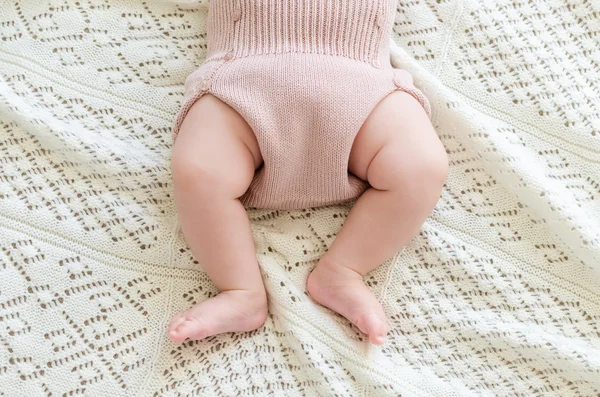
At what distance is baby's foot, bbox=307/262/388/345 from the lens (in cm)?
103

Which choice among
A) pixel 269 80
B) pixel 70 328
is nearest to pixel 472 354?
pixel 269 80

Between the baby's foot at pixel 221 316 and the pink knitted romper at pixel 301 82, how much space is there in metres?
0.18

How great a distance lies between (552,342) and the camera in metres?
1.07

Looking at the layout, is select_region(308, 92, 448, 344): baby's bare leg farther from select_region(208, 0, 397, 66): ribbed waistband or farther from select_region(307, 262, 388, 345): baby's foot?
select_region(208, 0, 397, 66): ribbed waistband

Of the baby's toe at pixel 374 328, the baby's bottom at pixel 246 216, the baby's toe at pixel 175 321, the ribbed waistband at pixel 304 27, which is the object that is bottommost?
the baby's toe at pixel 175 321

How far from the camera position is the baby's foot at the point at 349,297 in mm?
1027

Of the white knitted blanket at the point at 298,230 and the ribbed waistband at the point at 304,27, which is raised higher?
the ribbed waistband at the point at 304,27

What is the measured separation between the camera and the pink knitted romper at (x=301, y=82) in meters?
1.02

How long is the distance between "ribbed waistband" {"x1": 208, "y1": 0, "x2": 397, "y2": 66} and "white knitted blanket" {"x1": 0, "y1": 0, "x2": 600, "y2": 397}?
13 centimetres

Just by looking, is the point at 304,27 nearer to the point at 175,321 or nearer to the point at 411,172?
the point at 411,172

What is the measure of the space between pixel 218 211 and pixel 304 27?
36cm

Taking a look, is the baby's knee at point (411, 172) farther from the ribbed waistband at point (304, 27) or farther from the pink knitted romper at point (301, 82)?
the ribbed waistband at point (304, 27)

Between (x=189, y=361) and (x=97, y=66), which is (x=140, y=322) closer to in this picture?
(x=189, y=361)

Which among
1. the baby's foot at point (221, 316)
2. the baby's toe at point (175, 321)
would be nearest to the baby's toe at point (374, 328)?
the baby's foot at point (221, 316)
